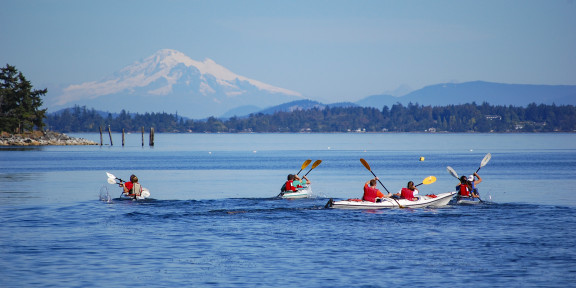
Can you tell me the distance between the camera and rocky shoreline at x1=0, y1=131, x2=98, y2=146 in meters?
133

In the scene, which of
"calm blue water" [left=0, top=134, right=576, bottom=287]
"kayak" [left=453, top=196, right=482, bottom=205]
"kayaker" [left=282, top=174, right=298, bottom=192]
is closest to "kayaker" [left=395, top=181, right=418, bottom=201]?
"calm blue water" [left=0, top=134, right=576, bottom=287]

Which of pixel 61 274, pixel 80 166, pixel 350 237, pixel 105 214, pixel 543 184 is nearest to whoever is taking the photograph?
pixel 61 274

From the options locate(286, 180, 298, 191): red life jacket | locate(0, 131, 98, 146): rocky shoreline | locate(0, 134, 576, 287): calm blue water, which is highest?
locate(0, 131, 98, 146): rocky shoreline

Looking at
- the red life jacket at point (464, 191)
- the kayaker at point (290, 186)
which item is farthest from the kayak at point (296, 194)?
the red life jacket at point (464, 191)

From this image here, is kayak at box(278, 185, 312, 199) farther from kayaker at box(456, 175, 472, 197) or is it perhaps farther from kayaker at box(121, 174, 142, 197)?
kayaker at box(456, 175, 472, 197)

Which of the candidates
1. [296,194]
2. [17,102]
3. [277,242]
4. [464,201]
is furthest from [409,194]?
[17,102]

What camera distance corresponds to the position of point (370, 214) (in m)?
35.2

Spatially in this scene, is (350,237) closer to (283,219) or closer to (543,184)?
(283,219)

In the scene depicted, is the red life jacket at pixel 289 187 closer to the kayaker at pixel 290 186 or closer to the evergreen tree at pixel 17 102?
the kayaker at pixel 290 186

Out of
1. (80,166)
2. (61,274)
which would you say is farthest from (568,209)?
(80,166)

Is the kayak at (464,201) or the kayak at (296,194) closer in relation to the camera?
the kayak at (464,201)

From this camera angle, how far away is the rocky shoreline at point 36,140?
13332cm

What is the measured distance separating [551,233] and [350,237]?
8362 mm

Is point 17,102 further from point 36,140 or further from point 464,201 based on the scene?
point 464,201
